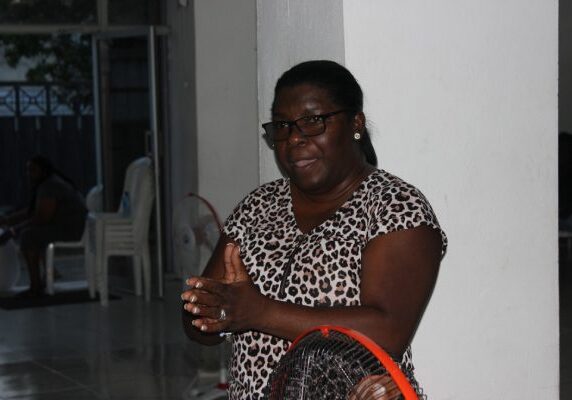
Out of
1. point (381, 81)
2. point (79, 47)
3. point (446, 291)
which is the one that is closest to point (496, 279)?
point (446, 291)

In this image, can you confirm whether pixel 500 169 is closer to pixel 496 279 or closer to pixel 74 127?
pixel 496 279

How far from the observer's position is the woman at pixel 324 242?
2.46m

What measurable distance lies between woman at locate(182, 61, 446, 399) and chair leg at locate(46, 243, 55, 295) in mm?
8100

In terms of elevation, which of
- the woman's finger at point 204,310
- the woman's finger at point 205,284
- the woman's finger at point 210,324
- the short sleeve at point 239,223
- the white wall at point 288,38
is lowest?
the woman's finger at point 210,324

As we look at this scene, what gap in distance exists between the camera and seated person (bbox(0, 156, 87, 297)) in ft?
35.3

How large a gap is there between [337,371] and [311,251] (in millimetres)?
547

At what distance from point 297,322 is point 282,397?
0.19 m

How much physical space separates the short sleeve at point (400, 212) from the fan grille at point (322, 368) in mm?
432

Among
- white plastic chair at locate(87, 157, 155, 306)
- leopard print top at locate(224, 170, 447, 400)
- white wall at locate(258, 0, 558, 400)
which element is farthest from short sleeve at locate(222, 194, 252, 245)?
white plastic chair at locate(87, 157, 155, 306)

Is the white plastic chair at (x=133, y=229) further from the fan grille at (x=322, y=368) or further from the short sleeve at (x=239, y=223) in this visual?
the fan grille at (x=322, y=368)

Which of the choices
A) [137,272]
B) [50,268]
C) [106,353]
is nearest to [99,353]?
[106,353]

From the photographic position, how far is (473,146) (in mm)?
3471

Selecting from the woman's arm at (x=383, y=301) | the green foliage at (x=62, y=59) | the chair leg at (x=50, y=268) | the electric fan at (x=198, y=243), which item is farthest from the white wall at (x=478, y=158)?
the green foliage at (x=62, y=59)

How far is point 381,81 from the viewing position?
3.32 metres
